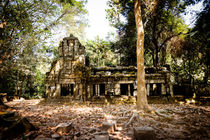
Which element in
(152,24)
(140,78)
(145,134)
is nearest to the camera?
(145,134)

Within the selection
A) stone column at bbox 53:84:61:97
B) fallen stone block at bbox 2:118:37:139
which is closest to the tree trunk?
fallen stone block at bbox 2:118:37:139

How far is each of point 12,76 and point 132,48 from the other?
62.4 feet

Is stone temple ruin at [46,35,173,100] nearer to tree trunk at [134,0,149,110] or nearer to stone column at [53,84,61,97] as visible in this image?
Answer: stone column at [53,84,61,97]

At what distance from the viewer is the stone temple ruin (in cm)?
1168

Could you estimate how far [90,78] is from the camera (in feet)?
40.3

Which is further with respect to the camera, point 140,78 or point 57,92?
point 57,92

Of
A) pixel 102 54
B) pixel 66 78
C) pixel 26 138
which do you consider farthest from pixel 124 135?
pixel 102 54

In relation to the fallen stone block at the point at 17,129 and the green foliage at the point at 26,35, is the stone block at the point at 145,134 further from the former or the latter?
the green foliage at the point at 26,35

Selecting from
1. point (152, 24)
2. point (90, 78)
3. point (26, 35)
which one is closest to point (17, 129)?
point (90, 78)

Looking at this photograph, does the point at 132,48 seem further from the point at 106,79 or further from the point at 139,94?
the point at 139,94

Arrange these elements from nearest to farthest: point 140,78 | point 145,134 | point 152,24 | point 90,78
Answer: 1. point 145,134
2. point 140,78
3. point 90,78
4. point 152,24

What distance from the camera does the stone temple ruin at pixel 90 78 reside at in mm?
11680

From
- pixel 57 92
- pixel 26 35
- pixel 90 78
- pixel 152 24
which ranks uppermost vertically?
pixel 152 24

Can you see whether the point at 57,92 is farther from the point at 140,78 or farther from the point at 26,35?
the point at 140,78
